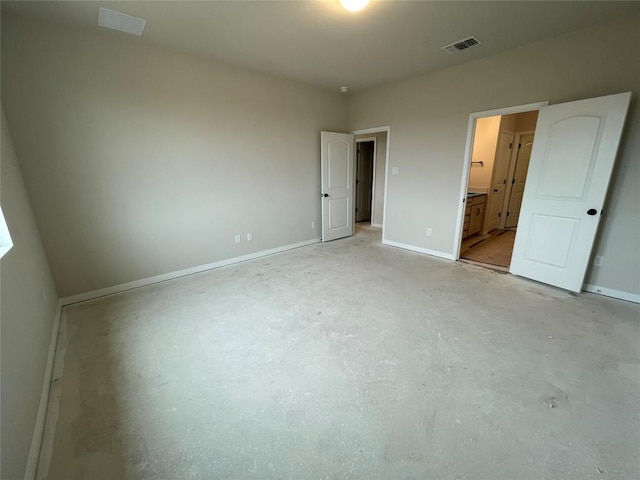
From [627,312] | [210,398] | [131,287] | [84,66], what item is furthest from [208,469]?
[627,312]

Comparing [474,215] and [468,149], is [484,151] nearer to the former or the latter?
[474,215]

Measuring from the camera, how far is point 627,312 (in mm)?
2520

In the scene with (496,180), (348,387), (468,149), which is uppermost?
(468,149)

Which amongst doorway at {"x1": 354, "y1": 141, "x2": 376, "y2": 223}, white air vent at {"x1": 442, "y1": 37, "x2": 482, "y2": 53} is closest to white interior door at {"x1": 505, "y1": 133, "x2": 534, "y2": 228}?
doorway at {"x1": 354, "y1": 141, "x2": 376, "y2": 223}

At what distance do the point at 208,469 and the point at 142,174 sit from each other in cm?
297

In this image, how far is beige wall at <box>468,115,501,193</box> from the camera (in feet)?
16.4

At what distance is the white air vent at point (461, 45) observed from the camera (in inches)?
111

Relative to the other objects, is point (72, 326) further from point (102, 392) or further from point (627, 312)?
point (627, 312)

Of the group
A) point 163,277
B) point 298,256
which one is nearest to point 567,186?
point 298,256

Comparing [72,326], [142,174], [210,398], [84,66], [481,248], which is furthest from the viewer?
[481,248]

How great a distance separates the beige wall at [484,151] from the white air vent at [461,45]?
7.56 ft

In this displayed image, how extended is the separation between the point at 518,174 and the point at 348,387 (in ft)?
20.4

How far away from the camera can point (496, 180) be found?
5.37 metres

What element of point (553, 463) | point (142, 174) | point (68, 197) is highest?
point (142, 174)
